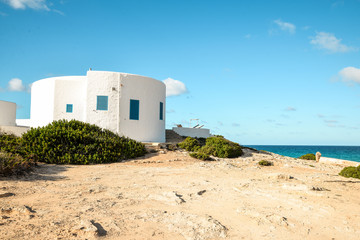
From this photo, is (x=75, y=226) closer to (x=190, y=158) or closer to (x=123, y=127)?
(x=190, y=158)

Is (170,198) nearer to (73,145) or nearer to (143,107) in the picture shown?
(73,145)

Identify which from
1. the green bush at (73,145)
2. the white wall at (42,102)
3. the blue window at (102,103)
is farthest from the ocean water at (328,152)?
the white wall at (42,102)

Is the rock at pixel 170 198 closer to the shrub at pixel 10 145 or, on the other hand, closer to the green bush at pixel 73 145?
the green bush at pixel 73 145

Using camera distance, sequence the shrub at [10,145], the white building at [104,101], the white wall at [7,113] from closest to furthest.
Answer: the shrub at [10,145], the white building at [104,101], the white wall at [7,113]

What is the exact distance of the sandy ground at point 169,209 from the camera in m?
3.84

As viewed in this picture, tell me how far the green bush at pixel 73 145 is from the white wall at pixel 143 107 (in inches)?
140

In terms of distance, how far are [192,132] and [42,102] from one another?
12.3 m

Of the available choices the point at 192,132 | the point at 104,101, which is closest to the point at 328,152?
the point at 192,132

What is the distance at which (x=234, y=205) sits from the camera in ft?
17.6

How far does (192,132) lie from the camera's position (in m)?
24.2

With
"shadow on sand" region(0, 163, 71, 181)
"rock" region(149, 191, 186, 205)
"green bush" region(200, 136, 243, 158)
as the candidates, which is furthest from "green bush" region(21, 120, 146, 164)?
"rock" region(149, 191, 186, 205)

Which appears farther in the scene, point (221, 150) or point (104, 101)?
point (104, 101)

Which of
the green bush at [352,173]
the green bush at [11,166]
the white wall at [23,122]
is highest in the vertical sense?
the white wall at [23,122]

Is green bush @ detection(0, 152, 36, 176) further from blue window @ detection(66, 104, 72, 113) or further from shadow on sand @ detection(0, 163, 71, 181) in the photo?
blue window @ detection(66, 104, 72, 113)
